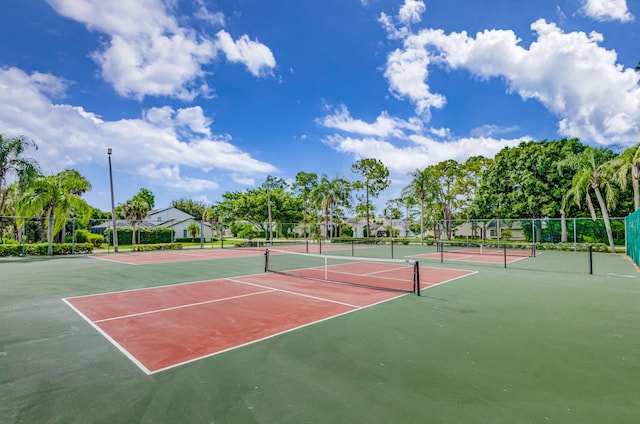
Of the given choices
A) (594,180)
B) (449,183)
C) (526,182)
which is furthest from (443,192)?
(594,180)

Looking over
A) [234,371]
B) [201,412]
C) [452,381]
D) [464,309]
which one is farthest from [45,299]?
[464,309]

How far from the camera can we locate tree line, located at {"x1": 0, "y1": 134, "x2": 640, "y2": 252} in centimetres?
2069

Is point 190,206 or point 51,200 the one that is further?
point 190,206

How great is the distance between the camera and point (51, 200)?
2091 cm

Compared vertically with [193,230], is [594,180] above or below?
above

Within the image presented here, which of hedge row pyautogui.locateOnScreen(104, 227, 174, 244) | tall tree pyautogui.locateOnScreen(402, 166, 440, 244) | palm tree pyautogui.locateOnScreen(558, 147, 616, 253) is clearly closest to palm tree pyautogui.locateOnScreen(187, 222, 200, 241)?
hedge row pyautogui.locateOnScreen(104, 227, 174, 244)

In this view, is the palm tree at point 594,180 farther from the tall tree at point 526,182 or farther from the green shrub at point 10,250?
the green shrub at point 10,250

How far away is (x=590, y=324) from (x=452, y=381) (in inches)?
159

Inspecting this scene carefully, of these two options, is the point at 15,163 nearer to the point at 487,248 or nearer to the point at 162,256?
the point at 162,256

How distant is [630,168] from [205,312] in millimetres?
28072

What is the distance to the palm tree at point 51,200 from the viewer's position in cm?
1988

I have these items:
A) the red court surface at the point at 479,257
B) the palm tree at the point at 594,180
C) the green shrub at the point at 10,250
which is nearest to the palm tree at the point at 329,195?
the red court surface at the point at 479,257

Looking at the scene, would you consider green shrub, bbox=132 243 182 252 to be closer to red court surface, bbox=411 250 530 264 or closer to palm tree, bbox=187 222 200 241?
palm tree, bbox=187 222 200 241

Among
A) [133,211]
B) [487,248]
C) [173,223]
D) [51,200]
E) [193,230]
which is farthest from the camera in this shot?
[173,223]
